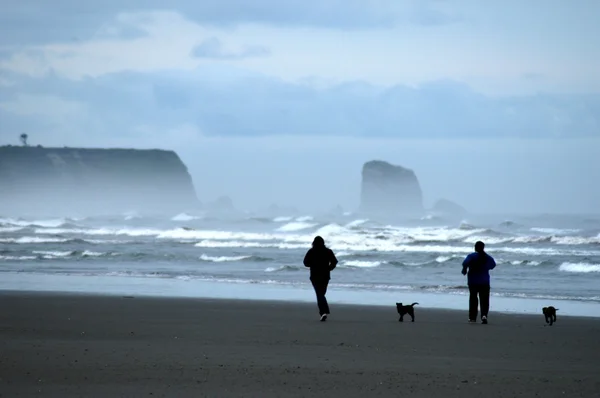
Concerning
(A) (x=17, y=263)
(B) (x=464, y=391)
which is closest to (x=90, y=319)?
(B) (x=464, y=391)

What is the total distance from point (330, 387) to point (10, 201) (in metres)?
134

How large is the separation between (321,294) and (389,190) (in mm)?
129919

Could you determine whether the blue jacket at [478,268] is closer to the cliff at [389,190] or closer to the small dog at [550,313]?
the small dog at [550,313]

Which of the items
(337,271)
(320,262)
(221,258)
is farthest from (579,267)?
(320,262)

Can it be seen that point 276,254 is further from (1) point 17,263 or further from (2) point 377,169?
(2) point 377,169

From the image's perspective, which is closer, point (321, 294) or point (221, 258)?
point (321, 294)

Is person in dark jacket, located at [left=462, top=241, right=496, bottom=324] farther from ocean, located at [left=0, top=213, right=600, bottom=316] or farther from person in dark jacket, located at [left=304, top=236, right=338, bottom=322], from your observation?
ocean, located at [left=0, top=213, right=600, bottom=316]


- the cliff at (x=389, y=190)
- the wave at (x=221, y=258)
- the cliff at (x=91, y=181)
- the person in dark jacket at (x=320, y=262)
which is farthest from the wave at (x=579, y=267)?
the cliff at (x=91, y=181)

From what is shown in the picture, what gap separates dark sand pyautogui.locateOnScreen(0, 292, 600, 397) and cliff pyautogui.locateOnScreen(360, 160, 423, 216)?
12570cm

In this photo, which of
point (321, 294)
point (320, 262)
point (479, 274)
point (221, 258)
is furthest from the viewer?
point (221, 258)

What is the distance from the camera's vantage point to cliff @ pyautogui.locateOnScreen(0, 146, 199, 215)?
13675cm

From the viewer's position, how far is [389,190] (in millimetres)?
144750

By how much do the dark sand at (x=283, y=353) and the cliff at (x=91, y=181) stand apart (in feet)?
405

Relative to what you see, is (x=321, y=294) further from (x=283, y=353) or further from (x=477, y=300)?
(x=283, y=353)
